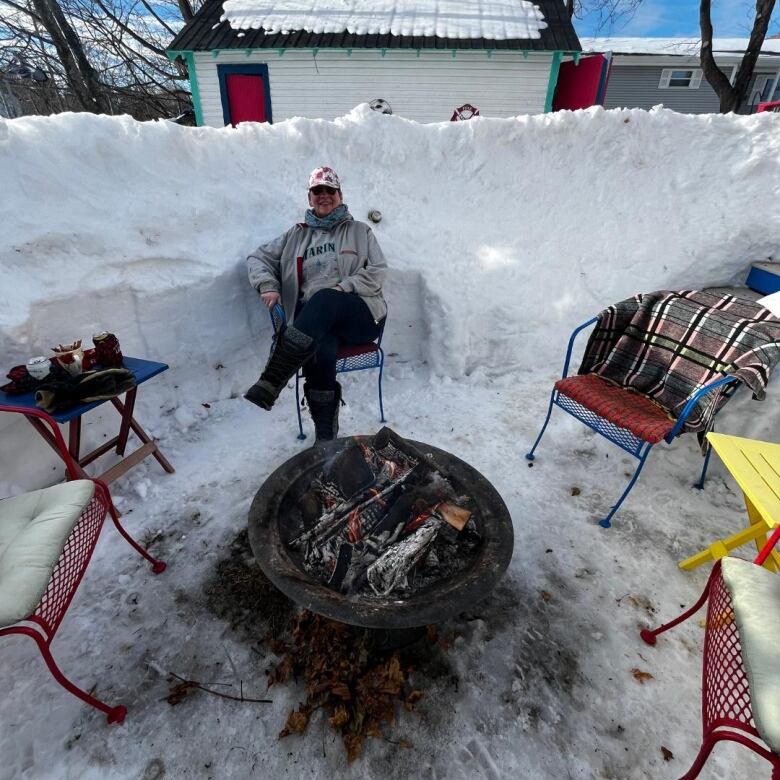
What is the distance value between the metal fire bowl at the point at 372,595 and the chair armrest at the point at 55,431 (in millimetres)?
1051

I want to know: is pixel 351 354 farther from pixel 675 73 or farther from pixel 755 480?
pixel 675 73

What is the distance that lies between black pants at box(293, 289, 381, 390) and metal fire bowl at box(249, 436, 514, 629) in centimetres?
69

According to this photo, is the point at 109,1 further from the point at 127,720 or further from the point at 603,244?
the point at 127,720

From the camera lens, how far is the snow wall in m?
3.06

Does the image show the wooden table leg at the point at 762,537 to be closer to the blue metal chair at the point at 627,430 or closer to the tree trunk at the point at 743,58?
the blue metal chair at the point at 627,430

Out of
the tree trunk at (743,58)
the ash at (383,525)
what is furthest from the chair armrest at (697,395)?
the tree trunk at (743,58)

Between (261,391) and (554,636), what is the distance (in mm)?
2130

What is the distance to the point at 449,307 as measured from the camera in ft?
13.8

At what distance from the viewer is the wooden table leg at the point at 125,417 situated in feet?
9.10

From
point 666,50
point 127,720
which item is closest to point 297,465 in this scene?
Result: point 127,720

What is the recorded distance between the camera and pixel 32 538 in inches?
67.4

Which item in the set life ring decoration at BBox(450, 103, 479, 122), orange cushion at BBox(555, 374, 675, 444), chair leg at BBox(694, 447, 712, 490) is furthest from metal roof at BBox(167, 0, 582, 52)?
chair leg at BBox(694, 447, 712, 490)

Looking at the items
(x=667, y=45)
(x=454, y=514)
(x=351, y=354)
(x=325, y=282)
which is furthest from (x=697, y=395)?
(x=667, y=45)

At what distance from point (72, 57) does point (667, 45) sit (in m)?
20.2
